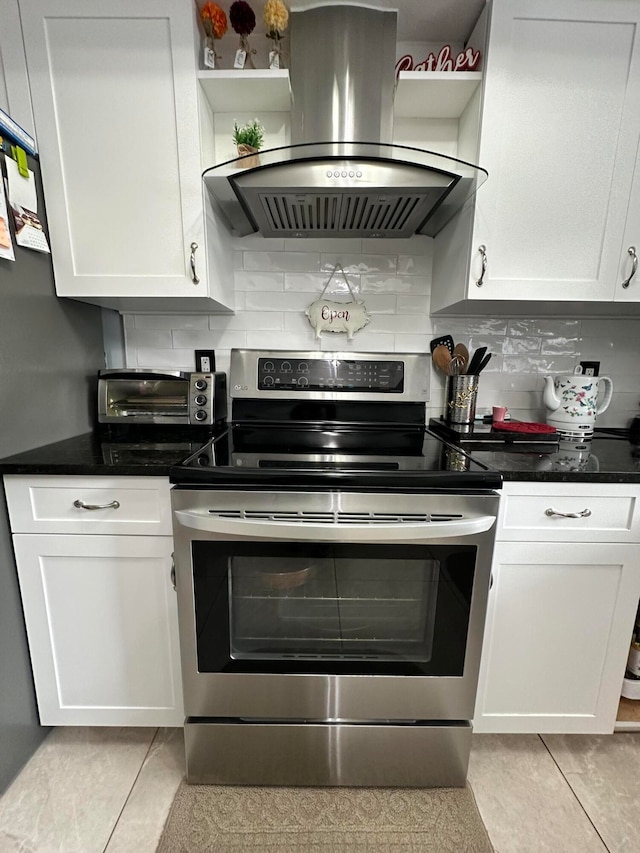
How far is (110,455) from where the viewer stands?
3.61 feet

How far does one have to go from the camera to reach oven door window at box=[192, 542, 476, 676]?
96cm

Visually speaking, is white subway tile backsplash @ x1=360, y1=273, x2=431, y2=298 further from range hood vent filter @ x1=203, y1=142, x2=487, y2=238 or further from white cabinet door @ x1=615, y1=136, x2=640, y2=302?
white cabinet door @ x1=615, y1=136, x2=640, y2=302

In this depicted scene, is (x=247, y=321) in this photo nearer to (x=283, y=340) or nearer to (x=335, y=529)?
(x=283, y=340)

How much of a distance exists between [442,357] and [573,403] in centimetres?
50

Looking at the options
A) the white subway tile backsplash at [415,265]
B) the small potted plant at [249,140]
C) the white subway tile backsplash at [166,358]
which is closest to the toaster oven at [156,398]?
the white subway tile backsplash at [166,358]

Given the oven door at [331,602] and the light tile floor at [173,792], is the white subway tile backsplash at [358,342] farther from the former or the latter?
the light tile floor at [173,792]

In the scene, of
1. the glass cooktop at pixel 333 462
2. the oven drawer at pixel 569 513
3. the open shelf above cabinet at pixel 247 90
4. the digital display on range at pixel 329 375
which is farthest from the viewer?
the digital display on range at pixel 329 375

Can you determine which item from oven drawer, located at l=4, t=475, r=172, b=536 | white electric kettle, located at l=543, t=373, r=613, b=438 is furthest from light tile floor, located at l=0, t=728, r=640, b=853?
white electric kettle, located at l=543, t=373, r=613, b=438

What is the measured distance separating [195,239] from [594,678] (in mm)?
1831

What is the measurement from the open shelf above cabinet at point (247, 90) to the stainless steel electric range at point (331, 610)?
1122mm

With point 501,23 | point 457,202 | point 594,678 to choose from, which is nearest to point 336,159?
point 457,202

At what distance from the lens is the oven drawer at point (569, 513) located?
1.02 meters

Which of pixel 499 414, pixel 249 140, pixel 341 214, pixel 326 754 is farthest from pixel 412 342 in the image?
pixel 326 754

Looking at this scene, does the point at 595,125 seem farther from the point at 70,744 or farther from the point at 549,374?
the point at 70,744
